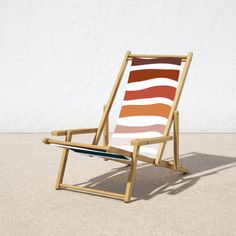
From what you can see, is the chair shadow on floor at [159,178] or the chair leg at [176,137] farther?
the chair leg at [176,137]

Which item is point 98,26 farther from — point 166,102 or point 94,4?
point 166,102

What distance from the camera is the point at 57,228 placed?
8.63ft

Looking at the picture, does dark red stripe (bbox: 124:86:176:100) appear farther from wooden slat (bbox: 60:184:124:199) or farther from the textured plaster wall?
the textured plaster wall

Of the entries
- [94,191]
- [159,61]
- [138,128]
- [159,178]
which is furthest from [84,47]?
[94,191]

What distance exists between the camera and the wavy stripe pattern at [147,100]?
12.9ft

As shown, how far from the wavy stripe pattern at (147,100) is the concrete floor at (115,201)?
35cm

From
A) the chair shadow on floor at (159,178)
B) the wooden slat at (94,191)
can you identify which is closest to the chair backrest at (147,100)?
the chair shadow on floor at (159,178)

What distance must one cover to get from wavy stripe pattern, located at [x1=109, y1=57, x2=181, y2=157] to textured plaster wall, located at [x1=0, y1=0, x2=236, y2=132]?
253cm

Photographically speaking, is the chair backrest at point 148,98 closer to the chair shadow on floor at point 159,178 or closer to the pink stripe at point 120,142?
the pink stripe at point 120,142

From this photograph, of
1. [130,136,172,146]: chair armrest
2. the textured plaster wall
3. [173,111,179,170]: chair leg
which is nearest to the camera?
[130,136,172,146]: chair armrest

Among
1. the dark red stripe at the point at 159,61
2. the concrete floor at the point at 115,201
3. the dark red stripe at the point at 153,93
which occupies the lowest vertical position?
the concrete floor at the point at 115,201

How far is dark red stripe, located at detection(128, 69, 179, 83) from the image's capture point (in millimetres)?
4027

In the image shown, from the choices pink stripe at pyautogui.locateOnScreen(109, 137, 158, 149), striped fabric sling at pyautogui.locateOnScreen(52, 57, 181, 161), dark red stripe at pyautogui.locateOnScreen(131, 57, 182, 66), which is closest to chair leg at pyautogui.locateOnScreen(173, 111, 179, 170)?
striped fabric sling at pyautogui.locateOnScreen(52, 57, 181, 161)

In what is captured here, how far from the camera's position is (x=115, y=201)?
322 cm
